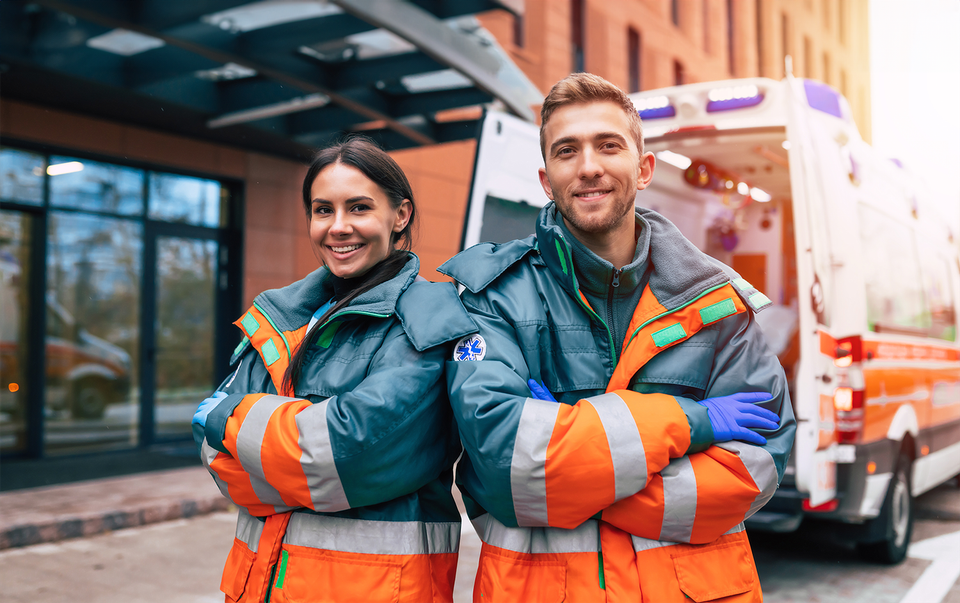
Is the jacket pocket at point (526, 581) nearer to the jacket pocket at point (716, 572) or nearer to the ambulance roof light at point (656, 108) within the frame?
the jacket pocket at point (716, 572)

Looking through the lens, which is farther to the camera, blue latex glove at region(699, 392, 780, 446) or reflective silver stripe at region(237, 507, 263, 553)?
reflective silver stripe at region(237, 507, 263, 553)

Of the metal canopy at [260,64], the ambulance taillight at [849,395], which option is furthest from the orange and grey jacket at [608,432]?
the metal canopy at [260,64]

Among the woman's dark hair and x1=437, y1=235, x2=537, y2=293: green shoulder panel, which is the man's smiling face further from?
the woman's dark hair

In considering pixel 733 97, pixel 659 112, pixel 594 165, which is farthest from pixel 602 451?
pixel 659 112

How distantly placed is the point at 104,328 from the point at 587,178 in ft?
25.7

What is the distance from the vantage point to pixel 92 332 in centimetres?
810

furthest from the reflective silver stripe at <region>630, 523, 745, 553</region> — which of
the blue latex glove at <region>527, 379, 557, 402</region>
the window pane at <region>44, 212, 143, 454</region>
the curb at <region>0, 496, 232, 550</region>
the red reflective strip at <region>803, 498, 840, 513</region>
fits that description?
the window pane at <region>44, 212, 143, 454</region>

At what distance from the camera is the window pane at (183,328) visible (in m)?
8.61

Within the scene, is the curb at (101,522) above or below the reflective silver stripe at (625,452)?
below

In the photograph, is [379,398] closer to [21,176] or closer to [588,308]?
[588,308]

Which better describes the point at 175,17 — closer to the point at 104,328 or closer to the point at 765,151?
the point at 104,328

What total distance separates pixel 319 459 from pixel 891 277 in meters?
4.43

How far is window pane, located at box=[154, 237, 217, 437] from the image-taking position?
8.61m

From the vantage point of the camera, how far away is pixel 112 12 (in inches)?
230
